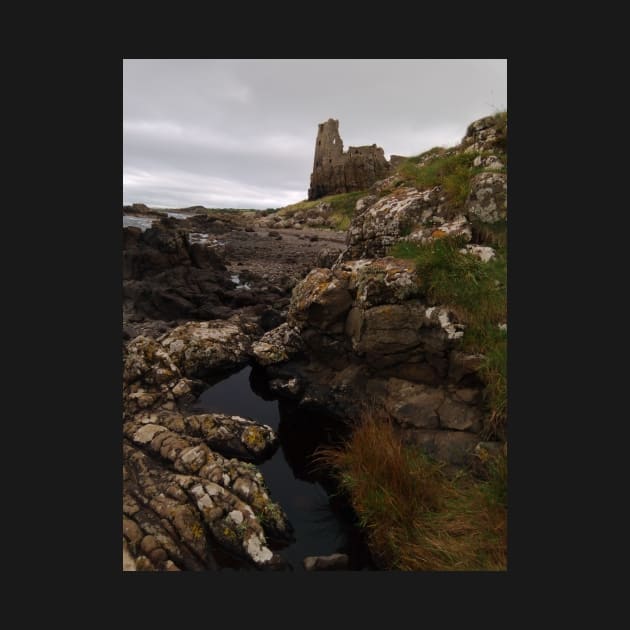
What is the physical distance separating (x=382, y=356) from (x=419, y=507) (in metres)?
3.20

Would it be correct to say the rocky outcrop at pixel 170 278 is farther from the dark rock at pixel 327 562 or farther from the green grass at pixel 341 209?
the green grass at pixel 341 209

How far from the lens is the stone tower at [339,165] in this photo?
91.3 metres

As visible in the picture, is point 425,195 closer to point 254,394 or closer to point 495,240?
point 495,240

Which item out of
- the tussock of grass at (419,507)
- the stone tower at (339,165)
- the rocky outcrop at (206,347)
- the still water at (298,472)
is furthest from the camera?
the stone tower at (339,165)

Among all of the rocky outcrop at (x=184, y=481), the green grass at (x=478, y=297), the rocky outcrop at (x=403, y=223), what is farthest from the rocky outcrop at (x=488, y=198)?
the rocky outcrop at (x=184, y=481)

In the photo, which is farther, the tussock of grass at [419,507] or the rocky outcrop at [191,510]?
the rocky outcrop at [191,510]

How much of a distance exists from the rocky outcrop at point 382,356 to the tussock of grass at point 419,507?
2.66 ft

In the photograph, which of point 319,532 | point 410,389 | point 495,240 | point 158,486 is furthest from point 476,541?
point 495,240

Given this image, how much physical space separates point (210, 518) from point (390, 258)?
21.4 ft

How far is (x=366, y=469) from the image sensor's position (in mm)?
5887

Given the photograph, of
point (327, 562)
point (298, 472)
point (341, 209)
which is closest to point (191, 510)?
point (327, 562)

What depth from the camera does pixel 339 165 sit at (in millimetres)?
94875

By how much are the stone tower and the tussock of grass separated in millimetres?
88973

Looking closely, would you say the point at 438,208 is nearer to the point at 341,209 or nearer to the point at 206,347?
the point at 206,347
